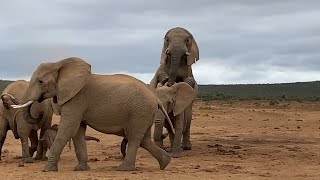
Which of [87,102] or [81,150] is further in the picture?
[81,150]

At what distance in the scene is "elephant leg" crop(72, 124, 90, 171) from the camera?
38.8ft

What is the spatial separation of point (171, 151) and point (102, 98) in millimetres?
3454

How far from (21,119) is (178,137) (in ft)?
11.0

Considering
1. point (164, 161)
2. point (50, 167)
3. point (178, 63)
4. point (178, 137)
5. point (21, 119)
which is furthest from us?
point (178, 63)

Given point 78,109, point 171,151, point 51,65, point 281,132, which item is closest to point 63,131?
point 78,109

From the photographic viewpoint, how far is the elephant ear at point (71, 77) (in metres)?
11.4

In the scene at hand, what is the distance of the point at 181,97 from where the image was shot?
14188 mm

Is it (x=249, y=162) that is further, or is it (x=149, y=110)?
(x=249, y=162)

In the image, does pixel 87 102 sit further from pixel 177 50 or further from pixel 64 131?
pixel 177 50

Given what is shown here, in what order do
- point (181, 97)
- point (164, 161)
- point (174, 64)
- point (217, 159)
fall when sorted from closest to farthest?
point (164, 161)
point (217, 159)
point (181, 97)
point (174, 64)

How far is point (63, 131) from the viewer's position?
11367mm

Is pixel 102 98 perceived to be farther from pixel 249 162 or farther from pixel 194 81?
pixel 194 81

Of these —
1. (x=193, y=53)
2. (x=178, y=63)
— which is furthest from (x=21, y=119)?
(x=193, y=53)

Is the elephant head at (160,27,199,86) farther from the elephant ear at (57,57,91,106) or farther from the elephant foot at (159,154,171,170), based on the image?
the elephant ear at (57,57,91,106)
